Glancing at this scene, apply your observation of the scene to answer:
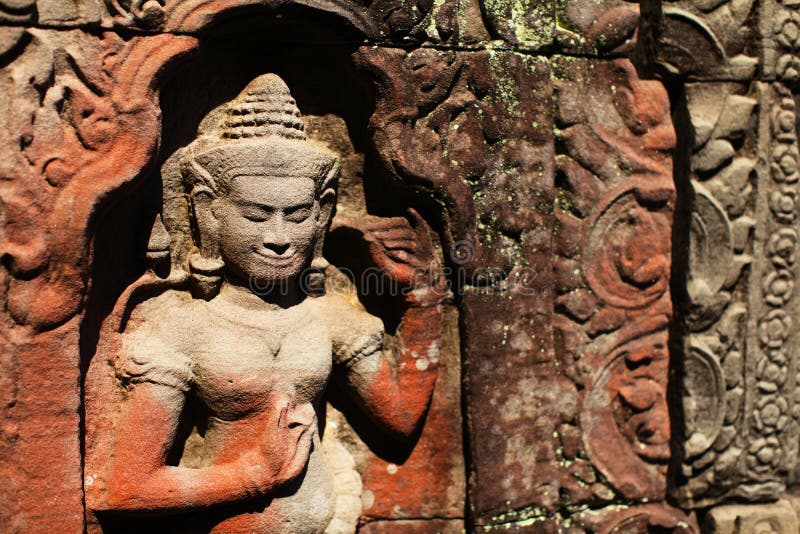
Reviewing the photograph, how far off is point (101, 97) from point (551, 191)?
138 centimetres

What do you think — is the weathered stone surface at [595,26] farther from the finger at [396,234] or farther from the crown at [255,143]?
the crown at [255,143]

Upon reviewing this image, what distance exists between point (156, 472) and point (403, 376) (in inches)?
31.9

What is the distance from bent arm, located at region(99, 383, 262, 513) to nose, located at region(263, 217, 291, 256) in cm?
49

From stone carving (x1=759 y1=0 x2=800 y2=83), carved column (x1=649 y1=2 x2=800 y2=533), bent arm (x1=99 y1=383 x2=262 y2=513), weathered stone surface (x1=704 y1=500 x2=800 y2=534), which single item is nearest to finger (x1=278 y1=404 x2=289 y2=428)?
bent arm (x1=99 y1=383 x2=262 y2=513)

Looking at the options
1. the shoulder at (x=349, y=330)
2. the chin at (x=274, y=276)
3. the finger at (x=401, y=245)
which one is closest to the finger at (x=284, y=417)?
the shoulder at (x=349, y=330)

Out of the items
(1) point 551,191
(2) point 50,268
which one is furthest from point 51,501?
(1) point 551,191

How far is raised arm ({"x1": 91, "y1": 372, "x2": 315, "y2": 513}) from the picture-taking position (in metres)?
2.55

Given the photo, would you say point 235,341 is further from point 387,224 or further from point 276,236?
point 387,224

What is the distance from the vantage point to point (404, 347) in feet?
9.54

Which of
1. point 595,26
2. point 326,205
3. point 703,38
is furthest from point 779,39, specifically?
point 326,205

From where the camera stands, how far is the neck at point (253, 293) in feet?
9.01

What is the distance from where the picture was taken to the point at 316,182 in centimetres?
271

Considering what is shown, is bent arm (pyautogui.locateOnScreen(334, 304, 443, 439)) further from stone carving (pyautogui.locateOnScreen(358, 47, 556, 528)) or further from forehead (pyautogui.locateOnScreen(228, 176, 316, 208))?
forehead (pyautogui.locateOnScreen(228, 176, 316, 208))

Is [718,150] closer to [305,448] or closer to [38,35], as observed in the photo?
[305,448]
